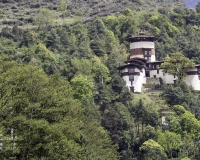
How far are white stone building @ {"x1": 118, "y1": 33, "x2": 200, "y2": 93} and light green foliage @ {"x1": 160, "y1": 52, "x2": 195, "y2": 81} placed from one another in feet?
6.55

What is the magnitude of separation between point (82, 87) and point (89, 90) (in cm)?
126

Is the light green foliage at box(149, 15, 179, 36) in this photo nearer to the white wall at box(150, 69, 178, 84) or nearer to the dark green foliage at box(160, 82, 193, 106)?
the white wall at box(150, 69, 178, 84)

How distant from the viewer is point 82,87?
230 ft

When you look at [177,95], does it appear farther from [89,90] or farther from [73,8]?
[73,8]

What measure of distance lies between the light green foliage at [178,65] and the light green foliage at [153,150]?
75.7 ft

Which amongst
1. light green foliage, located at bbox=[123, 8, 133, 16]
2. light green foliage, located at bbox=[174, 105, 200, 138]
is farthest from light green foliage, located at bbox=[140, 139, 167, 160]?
light green foliage, located at bbox=[123, 8, 133, 16]

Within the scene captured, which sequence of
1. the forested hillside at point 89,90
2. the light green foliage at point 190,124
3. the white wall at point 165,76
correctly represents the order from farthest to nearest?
the white wall at point 165,76
the light green foliage at point 190,124
the forested hillside at point 89,90

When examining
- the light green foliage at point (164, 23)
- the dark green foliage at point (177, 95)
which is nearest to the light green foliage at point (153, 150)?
the dark green foliage at point (177, 95)

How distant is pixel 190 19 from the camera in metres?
114

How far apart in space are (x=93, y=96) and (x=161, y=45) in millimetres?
31017

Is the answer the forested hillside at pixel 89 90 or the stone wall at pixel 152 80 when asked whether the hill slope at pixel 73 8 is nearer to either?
the forested hillside at pixel 89 90

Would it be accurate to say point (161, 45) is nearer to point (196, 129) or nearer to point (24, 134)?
point (196, 129)

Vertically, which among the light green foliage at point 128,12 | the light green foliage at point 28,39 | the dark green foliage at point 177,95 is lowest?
the dark green foliage at point 177,95

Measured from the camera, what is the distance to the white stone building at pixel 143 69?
80562mm
